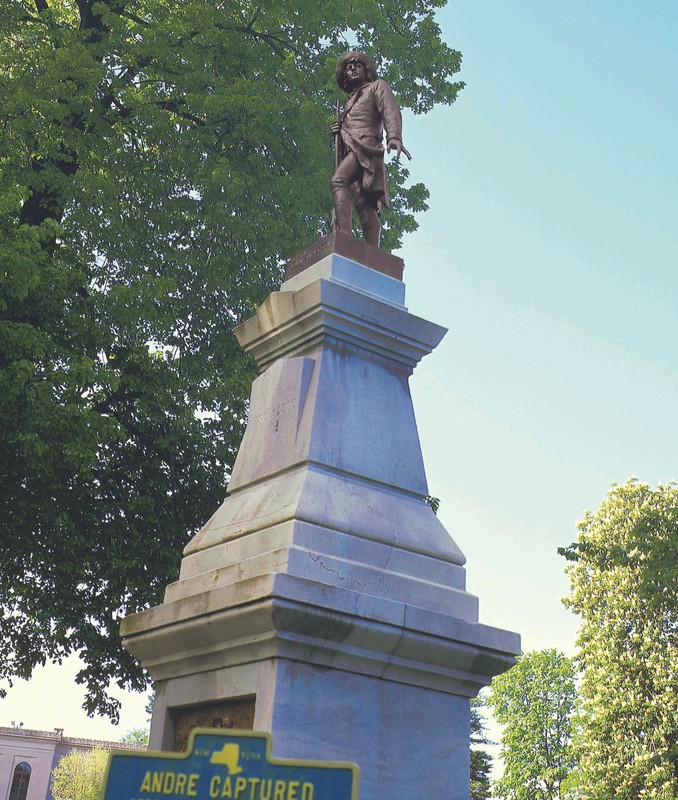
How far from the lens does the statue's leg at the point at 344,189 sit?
28.6ft

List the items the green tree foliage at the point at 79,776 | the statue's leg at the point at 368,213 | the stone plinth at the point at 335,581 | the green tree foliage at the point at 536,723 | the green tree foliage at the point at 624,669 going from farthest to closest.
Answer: the green tree foliage at the point at 79,776
the green tree foliage at the point at 536,723
the green tree foliage at the point at 624,669
the statue's leg at the point at 368,213
the stone plinth at the point at 335,581

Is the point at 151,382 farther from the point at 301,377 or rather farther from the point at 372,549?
the point at 372,549

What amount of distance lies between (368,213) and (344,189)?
311mm

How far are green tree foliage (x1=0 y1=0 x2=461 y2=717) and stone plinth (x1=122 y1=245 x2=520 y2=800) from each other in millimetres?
5192

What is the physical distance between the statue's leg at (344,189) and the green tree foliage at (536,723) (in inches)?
1664

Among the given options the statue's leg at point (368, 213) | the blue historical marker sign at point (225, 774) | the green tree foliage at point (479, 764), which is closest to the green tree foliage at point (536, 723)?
the green tree foliage at point (479, 764)

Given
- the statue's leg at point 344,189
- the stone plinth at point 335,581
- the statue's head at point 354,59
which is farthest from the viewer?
the statue's head at point 354,59

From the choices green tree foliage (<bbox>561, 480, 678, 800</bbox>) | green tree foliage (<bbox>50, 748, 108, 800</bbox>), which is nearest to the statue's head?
green tree foliage (<bbox>561, 480, 678, 800</bbox>)

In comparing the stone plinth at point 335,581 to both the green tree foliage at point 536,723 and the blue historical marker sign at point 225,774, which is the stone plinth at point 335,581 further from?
the green tree foliage at point 536,723

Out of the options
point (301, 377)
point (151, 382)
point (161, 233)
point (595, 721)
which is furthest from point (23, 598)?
point (595, 721)

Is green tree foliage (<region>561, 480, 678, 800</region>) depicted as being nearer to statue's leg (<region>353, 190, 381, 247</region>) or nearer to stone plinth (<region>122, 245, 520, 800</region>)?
statue's leg (<region>353, 190, 381, 247</region>)

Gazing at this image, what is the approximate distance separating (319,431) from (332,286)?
3.98 feet

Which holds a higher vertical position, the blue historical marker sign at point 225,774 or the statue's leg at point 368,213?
the statue's leg at point 368,213

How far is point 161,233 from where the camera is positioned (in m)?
15.5
